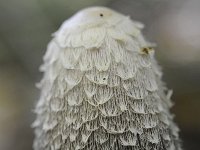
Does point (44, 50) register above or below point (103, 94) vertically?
above

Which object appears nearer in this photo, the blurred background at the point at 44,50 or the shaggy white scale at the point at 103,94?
the shaggy white scale at the point at 103,94

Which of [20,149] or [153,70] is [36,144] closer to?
[153,70]

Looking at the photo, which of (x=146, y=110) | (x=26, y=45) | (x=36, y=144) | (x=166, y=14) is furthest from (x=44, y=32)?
(x=146, y=110)

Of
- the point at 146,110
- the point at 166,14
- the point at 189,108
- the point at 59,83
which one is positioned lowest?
the point at 146,110

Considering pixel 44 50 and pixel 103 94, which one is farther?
pixel 44 50
